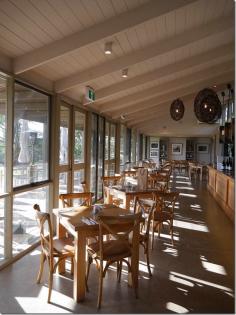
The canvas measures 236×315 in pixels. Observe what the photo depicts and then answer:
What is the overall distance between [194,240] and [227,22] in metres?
3.28

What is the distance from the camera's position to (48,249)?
2.88 metres

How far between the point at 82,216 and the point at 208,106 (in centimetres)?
345

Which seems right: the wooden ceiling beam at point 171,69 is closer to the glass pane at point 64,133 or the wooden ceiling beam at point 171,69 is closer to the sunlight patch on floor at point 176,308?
the glass pane at point 64,133

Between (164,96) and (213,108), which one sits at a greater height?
(164,96)

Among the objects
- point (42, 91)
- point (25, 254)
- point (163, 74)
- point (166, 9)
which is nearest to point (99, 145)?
point (163, 74)

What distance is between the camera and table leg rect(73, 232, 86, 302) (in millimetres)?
2717

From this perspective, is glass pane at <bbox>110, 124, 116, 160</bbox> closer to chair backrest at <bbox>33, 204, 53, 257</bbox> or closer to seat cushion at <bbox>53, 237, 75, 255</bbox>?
seat cushion at <bbox>53, 237, 75, 255</bbox>

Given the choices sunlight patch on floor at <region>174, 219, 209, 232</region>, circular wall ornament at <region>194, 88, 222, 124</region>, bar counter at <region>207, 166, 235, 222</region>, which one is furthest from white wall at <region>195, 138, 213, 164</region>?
circular wall ornament at <region>194, 88, 222, 124</region>

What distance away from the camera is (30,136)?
4125mm

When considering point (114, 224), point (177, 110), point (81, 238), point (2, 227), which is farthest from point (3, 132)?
point (177, 110)

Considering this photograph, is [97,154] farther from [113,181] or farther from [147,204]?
[147,204]

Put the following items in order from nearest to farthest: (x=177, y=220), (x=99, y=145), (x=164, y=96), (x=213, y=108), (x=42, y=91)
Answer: (x=42, y=91) < (x=213, y=108) < (x=177, y=220) < (x=99, y=145) < (x=164, y=96)

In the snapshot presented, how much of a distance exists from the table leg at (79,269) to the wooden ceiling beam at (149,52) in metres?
2.63

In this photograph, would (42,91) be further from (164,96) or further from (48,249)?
(164,96)
